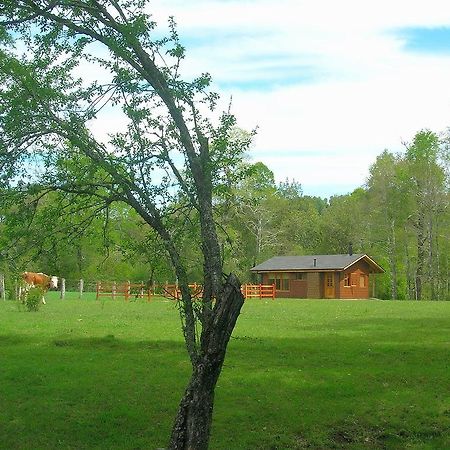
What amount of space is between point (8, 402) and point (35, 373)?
191 centimetres

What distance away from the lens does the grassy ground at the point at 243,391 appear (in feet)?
30.7

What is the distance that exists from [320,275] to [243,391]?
44658mm

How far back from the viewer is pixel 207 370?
23.5 feet

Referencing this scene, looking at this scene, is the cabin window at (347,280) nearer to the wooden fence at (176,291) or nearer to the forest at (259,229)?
the forest at (259,229)

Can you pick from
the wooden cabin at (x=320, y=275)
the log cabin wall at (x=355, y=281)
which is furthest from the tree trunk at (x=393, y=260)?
the log cabin wall at (x=355, y=281)

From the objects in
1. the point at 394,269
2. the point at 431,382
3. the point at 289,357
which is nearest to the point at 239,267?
the point at 431,382

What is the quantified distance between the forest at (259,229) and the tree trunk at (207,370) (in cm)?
53

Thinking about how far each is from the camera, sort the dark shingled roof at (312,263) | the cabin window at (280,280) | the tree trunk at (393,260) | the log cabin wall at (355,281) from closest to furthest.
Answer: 1. the dark shingled roof at (312,263)
2. the log cabin wall at (355,281)
3. the cabin window at (280,280)
4. the tree trunk at (393,260)

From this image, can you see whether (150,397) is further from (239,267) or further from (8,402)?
(239,267)

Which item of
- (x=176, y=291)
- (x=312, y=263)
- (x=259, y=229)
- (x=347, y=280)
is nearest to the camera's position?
(x=176, y=291)

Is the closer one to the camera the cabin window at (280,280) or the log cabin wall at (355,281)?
the log cabin wall at (355,281)

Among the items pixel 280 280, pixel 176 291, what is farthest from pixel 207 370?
pixel 280 280

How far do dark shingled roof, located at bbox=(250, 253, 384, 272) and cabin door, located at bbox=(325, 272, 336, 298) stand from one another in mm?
868

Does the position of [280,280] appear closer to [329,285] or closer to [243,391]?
[329,285]
